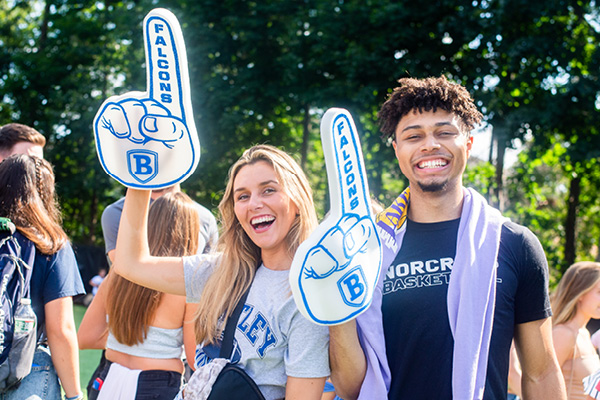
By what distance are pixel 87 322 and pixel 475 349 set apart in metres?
1.82

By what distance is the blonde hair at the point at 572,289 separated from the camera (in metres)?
3.53

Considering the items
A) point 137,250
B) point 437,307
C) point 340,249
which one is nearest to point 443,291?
point 437,307

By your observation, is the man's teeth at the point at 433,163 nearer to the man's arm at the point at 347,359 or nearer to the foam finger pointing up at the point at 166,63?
the man's arm at the point at 347,359

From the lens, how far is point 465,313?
186cm

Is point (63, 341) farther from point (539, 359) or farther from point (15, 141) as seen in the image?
point (539, 359)

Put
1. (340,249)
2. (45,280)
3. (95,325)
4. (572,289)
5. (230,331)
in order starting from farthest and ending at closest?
1. (572,289)
2. (95,325)
3. (45,280)
4. (230,331)
5. (340,249)

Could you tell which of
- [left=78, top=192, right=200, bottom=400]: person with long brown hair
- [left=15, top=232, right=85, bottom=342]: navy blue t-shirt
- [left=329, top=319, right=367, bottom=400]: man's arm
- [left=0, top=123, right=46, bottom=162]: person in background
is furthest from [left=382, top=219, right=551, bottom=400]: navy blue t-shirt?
[left=0, top=123, right=46, bottom=162]: person in background

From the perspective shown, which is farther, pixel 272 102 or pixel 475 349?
pixel 272 102

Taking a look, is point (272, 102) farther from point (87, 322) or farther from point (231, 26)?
point (87, 322)

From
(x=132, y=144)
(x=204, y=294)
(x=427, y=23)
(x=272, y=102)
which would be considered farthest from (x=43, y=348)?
(x=272, y=102)

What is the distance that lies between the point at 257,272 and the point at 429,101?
0.86 meters

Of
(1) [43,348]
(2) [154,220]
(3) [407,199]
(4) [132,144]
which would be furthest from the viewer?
(2) [154,220]

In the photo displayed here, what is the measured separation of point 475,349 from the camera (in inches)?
72.0

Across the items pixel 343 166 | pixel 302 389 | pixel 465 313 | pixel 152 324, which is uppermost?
pixel 343 166
